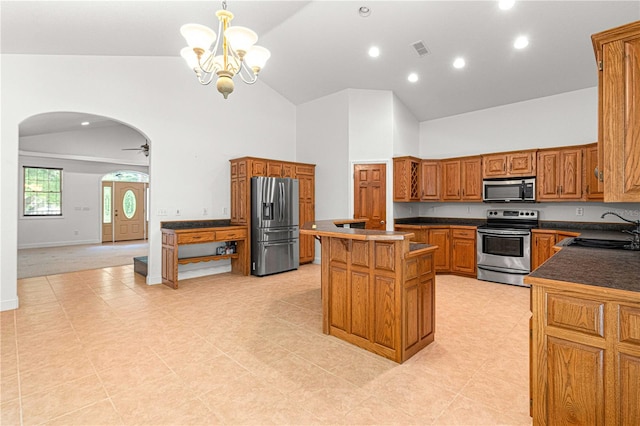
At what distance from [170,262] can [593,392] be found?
16.5 feet

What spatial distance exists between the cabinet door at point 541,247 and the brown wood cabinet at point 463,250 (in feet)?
2.79

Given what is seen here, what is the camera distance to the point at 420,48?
4609mm

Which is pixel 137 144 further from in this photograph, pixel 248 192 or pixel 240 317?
pixel 240 317

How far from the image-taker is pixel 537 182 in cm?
499

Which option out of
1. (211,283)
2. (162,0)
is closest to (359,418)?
(211,283)

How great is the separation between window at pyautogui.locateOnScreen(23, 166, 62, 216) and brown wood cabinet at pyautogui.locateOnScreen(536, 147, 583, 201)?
11.8 meters

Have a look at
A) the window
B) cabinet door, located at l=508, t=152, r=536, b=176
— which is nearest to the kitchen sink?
cabinet door, located at l=508, t=152, r=536, b=176

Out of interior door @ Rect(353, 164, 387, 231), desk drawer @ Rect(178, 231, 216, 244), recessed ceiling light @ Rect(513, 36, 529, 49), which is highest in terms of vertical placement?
recessed ceiling light @ Rect(513, 36, 529, 49)

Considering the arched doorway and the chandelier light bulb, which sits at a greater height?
the chandelier light bulb

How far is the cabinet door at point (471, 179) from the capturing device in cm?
557

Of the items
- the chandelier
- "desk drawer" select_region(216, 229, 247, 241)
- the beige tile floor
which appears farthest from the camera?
"desk drawer" select_region(216, 229, 247, 241)

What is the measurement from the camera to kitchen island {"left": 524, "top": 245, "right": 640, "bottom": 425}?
1309mm

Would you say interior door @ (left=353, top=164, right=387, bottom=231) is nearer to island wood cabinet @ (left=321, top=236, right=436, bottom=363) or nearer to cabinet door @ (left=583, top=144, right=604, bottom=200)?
cabinet door @ (left=583, top=144, right=604, bottom=200)

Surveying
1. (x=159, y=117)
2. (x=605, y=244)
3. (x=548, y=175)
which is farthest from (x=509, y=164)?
(x=159, y=117)
